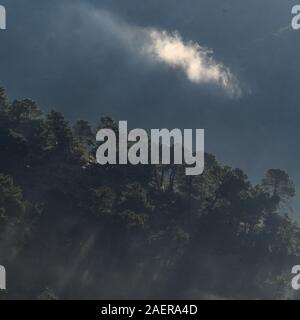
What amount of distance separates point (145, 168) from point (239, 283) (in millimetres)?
28884

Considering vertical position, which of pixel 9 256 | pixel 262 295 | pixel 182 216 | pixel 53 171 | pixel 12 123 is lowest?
pixel 262 295

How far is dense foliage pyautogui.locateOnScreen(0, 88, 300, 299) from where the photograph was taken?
9094 cm

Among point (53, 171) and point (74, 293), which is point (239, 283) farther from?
point (53, 171)

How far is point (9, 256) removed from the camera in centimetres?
8731

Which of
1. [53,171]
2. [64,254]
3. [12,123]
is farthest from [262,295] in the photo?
[12,123]

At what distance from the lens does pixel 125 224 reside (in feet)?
→ 305

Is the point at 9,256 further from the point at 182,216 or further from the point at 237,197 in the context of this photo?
the point at 237,197

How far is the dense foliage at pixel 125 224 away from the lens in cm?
9094
